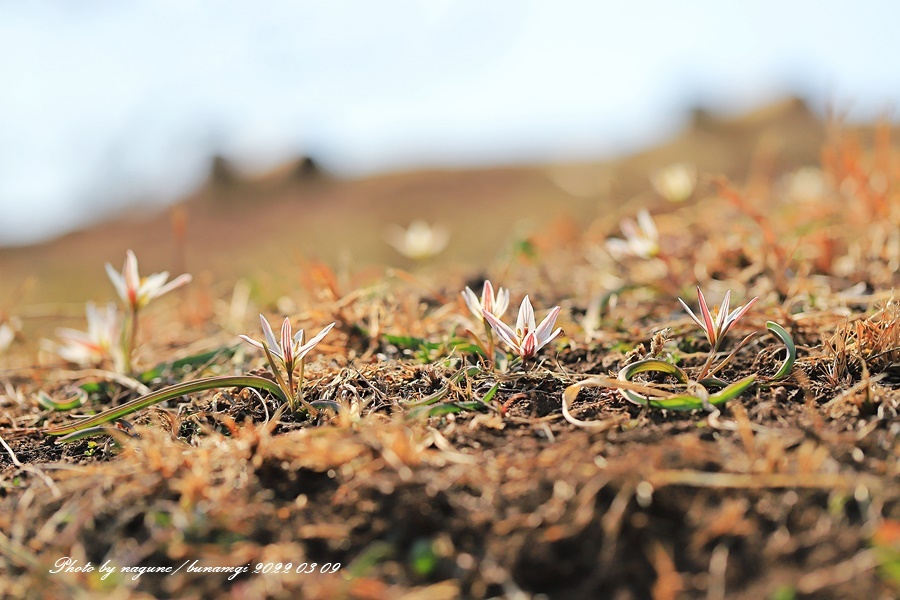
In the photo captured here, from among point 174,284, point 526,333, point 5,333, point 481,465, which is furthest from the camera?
point 5,333

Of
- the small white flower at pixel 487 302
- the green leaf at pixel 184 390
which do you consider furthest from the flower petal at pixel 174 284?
the small white flower at pixel 487 302

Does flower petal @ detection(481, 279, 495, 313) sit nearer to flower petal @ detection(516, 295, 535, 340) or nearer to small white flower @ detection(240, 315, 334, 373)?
flower petal @ detection(516, 295, 535, 340)

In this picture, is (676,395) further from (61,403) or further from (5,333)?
(5,333)

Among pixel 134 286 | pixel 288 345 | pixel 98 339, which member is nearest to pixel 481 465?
pixel 288 345

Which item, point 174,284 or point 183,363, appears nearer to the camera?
point 174,284

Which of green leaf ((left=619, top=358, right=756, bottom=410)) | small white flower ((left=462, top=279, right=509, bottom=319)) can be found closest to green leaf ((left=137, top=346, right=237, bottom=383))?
small white flower ((left=462, top=279, right=509, bottom=319))

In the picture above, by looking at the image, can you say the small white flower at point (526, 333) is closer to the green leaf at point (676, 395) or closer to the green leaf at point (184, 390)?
the green leaf at point (676, 395)

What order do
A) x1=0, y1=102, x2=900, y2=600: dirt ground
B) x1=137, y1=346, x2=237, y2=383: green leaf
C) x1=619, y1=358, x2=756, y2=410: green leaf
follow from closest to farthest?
1. x1=0, y1=102, x2=900, y2=600: dirt ground
2. x1=619, y1=358, x2=756, y2=410: green leaf
3. x1=137, y1=346, x2=237, y2=383: green leaf

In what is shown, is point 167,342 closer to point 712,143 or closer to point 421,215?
point 421,215
